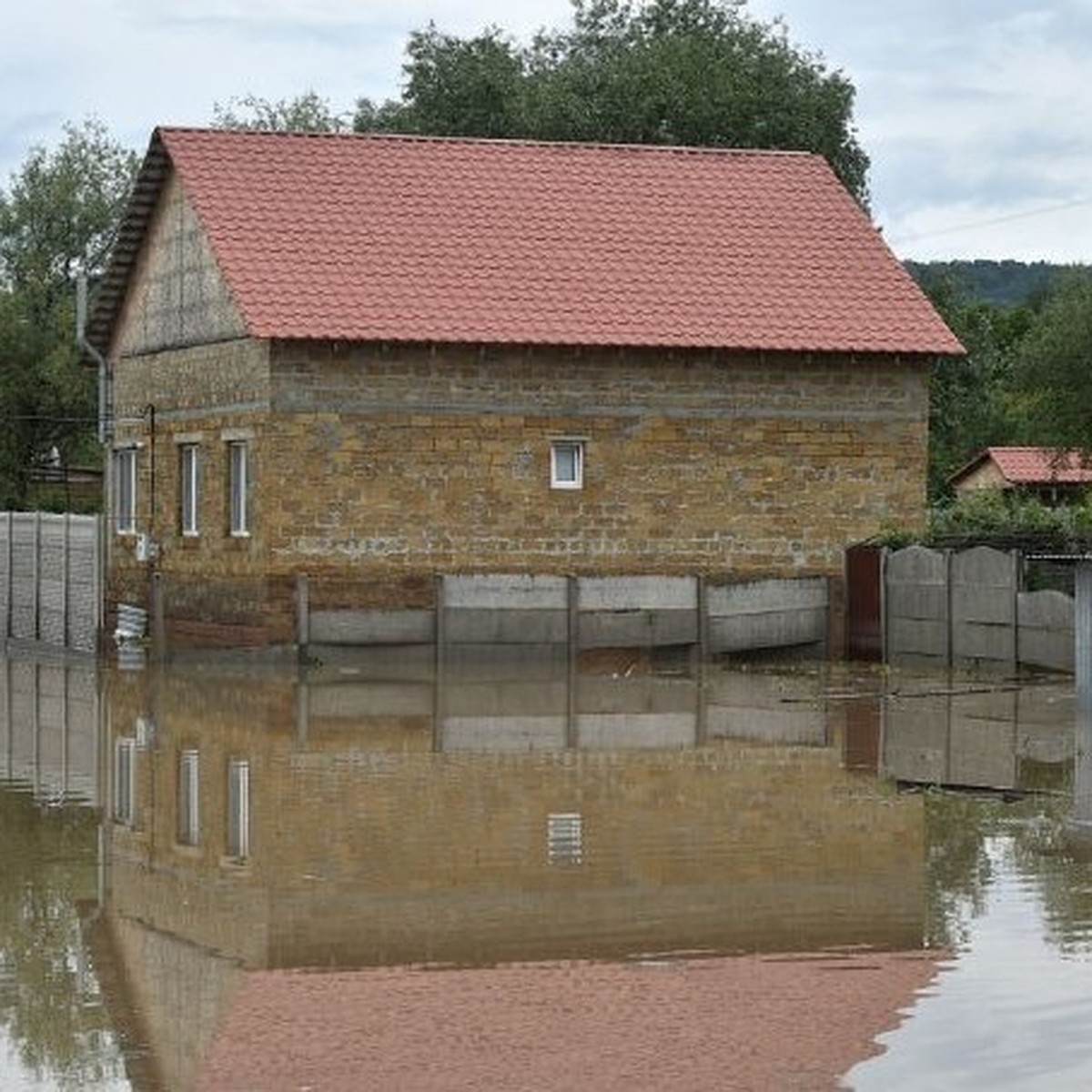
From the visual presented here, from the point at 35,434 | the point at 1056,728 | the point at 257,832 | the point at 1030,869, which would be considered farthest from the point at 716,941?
the point at 35,434

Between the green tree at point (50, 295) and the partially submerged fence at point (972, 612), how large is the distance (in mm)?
28142

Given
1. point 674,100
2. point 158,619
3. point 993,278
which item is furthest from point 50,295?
point 993,278

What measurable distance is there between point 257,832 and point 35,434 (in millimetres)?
45836

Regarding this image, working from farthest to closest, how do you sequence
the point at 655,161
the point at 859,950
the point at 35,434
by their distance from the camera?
1. the point at 35,434
2. the point at 655,161
3. the point at 859,950

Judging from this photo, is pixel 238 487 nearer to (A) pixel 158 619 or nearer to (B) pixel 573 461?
(A) pixel 158 619

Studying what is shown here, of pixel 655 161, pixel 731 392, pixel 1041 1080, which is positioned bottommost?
pixel 1041 1080

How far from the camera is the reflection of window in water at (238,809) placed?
18469 mm

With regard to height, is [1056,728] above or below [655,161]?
below

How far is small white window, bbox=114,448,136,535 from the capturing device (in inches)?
1668

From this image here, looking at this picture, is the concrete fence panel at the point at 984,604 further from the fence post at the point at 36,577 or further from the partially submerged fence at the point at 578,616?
the fence post at the point at 36,577

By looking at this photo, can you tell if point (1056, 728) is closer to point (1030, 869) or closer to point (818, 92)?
point (1030, 869)

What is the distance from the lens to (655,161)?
136 feet

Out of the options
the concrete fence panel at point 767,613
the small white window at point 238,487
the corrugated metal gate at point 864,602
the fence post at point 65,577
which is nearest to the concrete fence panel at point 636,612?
the concrete fence panel at point 767,613

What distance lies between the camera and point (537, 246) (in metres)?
38.9
